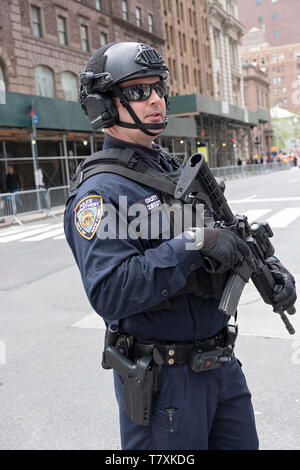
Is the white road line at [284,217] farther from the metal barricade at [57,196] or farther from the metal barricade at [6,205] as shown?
the metal barricade at [57,196]

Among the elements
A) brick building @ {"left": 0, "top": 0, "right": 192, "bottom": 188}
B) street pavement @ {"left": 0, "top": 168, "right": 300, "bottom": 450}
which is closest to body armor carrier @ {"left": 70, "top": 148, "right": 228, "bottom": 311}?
street pavement @ {"left": 0, "top": 168, "right": 300, "bottom": 450}

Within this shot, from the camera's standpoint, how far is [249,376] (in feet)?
12.9

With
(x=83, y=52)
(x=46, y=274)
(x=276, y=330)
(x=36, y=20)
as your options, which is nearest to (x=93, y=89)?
(x=276, y=330)

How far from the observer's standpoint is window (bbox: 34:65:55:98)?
87.7 feet

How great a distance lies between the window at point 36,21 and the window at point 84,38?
419cm

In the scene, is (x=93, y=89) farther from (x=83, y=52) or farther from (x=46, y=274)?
(x=83, y=52)

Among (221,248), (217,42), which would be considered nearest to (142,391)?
(221,248)

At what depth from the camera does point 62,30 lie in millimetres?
28906

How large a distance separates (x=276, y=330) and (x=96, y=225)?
3.55 metres

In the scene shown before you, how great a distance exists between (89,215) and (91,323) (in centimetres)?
375

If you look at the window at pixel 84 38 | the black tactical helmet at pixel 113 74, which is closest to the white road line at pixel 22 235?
the black tactical helmet at pixel 113 74

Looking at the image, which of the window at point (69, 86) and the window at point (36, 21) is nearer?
the window at point (36, 21)

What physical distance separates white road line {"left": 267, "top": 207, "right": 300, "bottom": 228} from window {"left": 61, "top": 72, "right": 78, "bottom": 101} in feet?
60.7

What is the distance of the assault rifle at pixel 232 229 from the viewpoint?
182 centimetres
